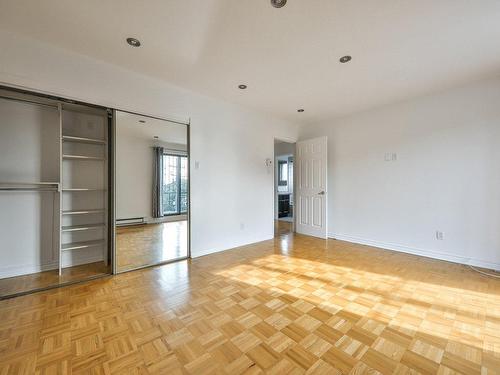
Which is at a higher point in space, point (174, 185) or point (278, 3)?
point (278, 3)

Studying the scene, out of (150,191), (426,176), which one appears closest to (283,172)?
(426,176)

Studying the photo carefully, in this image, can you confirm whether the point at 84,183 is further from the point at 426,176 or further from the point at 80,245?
the point at 426,176

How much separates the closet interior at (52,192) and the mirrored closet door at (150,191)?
0.62 ft

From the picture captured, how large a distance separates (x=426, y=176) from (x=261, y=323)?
333 cm

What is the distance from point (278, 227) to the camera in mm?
5715

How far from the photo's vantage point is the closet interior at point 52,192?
246cm

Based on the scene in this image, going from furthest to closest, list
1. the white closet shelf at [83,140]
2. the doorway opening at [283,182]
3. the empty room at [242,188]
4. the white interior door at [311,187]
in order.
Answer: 1. the doorway opening at [283,182]
2. the white interior door at [311,187]
3. the white closet shelf at [83,140]
4. the empty room at [242,188]

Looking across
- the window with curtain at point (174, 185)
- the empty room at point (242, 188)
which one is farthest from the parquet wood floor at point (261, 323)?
the window with curtain at point (174, 185)

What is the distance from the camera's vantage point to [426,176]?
3363 mm

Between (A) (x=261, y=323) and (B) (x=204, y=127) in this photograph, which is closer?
(A) (x=261, y=323)

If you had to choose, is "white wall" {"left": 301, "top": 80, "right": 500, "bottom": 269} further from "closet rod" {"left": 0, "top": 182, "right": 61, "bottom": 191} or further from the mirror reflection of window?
"closet rod" {"left": 0, "top": 182, "right": 61, "bottom": 191}

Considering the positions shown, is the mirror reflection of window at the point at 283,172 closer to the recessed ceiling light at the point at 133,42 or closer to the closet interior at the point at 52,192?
the closet interior at the point at 52,192

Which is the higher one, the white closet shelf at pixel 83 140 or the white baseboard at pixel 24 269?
the white closet shelf at pixel 83 140

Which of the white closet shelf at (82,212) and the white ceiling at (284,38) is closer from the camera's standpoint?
the white ceiling at (284,38)
